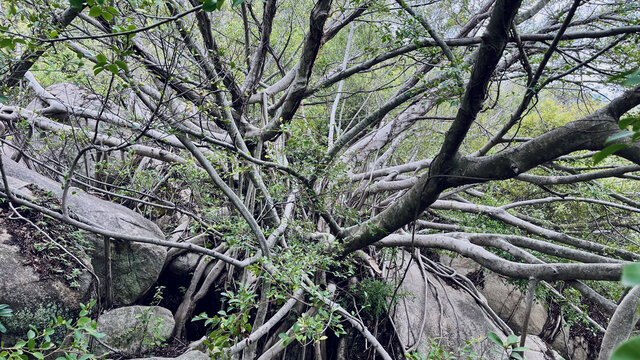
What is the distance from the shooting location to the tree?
198cm

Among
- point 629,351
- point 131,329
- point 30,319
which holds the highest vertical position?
point 629,351

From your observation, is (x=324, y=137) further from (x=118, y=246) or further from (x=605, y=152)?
(x=605, y=152)

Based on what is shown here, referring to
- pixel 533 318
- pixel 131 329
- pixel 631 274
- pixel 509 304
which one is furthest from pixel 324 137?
pixel 533 318

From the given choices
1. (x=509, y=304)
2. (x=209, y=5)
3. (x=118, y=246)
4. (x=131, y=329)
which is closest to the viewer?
(x=209, y=5)

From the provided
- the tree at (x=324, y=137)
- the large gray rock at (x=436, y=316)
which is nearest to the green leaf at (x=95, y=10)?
the tree at (x=324, y=137)

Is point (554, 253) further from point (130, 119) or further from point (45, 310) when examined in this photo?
point (45, 310)

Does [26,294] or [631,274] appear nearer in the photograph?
[631,274]

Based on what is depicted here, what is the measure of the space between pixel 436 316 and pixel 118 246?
385 cm

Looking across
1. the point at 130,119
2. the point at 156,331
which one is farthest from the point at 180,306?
the point at 130,119

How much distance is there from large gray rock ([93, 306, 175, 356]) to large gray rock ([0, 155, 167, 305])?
0.33 meters

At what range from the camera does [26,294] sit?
270cm

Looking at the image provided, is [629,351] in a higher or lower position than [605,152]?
lower

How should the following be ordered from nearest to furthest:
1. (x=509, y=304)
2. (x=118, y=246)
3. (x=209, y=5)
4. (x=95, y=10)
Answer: (x=209, y=5), (x=95, y=10), (x=118, y=246), (x=509, y=304)

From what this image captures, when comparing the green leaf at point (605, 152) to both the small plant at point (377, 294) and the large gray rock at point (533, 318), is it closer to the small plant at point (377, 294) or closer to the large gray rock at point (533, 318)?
the small plant at point (377, 294)
